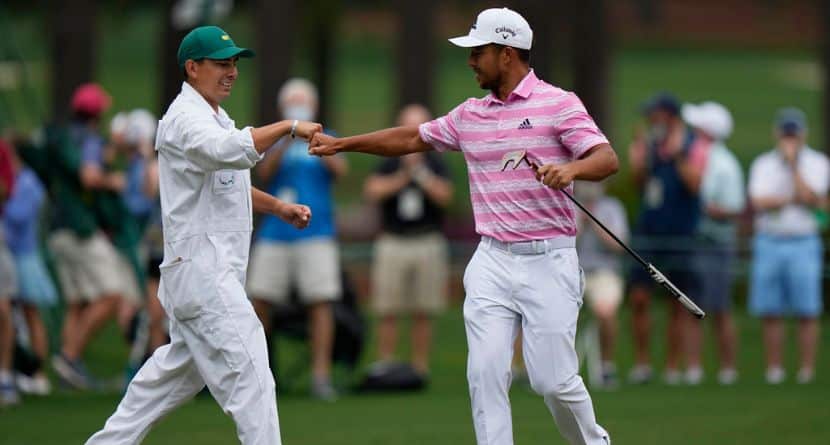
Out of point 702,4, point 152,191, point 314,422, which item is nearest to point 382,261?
point 152,191

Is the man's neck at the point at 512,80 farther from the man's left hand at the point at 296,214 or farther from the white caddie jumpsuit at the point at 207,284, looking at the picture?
the white caddie jumpsuit at the point at 207,284

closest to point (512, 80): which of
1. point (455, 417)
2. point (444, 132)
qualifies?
point (444, 132)

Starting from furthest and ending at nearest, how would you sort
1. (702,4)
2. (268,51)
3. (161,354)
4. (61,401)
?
(702,4) < (268,51) < (61,401) < (161,354)

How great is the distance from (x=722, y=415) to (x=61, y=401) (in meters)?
5.03

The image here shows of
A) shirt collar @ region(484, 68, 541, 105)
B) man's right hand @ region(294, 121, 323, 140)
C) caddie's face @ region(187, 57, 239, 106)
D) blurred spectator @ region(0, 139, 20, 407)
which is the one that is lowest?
blurred spectator @ region(0, 139, 20, 407)

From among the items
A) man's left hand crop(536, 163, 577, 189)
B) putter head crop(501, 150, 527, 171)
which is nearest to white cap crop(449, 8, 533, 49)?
putter head crop(501, 150, 527, 171)

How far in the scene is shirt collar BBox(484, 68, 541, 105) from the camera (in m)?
8.27

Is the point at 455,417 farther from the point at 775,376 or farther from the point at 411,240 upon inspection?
the point at 775,376

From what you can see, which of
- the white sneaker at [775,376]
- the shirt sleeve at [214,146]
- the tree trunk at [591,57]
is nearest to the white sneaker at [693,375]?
the white sneaker at [775,376]

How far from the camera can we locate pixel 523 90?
828 centimetres

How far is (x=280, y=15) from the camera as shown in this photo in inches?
852

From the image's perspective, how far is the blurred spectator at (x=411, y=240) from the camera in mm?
14555

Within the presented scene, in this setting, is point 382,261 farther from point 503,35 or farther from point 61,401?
point 503,35

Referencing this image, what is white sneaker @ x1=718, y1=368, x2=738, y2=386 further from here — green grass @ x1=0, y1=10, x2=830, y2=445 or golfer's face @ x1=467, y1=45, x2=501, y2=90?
golfer's face @ x1=467, y1=45, x2=501, y2=90
